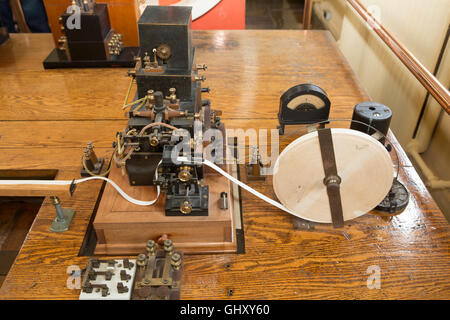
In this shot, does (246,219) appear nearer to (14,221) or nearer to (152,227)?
(152,227)

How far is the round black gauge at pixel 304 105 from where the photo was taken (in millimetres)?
1737

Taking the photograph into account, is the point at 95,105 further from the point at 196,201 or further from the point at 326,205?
the point at 326,205

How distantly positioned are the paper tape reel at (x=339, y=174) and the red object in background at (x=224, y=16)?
259cm

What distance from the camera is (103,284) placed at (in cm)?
125

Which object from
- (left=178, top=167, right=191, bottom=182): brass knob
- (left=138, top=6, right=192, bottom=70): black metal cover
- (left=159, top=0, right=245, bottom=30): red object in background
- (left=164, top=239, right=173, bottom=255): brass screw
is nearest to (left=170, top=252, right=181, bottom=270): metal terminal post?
(left=164, top=239, right=173, bottom=255): brass screw

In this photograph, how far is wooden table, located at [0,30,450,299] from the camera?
4.27 ft

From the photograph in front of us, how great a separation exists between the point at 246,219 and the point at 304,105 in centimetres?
63

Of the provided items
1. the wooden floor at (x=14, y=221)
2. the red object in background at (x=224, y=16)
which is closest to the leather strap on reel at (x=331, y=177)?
the wooden floor at (x=14, y=221)

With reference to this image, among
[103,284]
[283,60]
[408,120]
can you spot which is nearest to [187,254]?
[103,284]

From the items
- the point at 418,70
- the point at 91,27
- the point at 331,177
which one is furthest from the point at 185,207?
the point at 91,27

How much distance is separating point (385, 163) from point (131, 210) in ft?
2.99

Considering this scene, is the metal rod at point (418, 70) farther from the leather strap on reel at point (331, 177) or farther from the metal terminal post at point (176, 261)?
the metal terminal post at point (176, 261)

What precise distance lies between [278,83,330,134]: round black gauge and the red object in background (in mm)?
2039

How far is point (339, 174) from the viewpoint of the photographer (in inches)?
53.2
